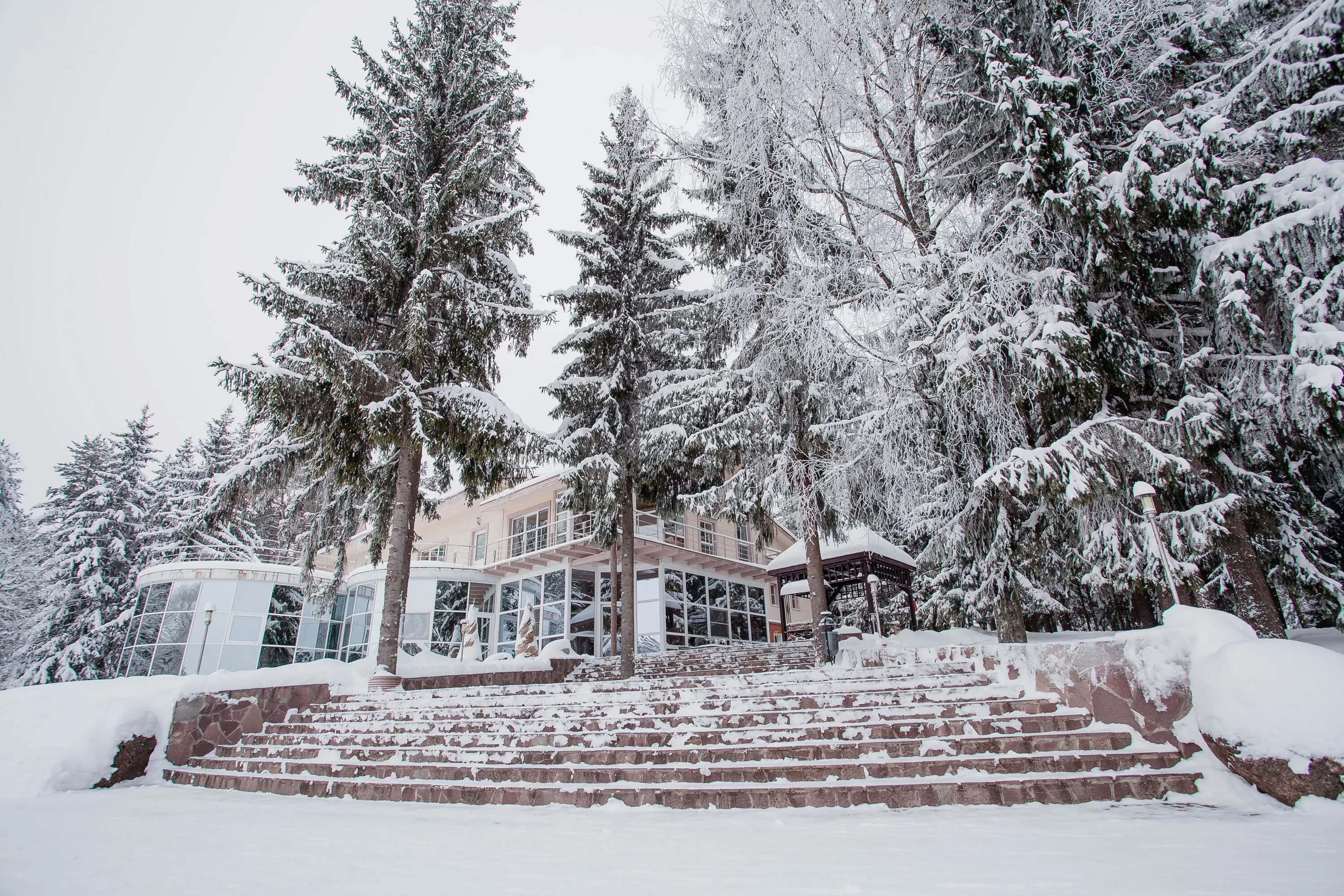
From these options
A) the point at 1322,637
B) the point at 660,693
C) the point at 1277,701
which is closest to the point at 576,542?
the point at 660,693

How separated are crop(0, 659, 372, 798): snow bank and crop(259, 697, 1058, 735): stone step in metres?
2.90

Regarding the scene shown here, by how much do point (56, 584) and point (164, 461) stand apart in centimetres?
775

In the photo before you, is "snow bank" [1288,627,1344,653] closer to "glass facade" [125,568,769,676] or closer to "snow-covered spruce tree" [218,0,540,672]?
"snow-covered spruce tree" [218,0,540,672]

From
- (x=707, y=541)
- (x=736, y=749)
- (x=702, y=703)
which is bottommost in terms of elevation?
(x=736, y=749)

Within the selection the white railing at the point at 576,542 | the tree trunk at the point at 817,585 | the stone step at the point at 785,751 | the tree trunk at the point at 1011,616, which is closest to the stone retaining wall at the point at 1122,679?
the stone step at the point at 785,751

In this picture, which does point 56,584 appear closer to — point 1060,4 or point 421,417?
point 421,417

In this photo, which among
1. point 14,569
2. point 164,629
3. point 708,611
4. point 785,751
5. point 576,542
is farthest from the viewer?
point 14,569

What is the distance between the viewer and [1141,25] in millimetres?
8016

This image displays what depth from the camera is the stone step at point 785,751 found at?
4.38 metres

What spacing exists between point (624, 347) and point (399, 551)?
6557 mm

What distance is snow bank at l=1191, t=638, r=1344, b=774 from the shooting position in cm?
347

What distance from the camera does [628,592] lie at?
12.8m

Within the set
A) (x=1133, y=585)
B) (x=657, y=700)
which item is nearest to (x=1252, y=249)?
(x=1133, y=585)

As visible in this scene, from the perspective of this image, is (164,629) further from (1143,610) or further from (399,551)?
(1143,610)
